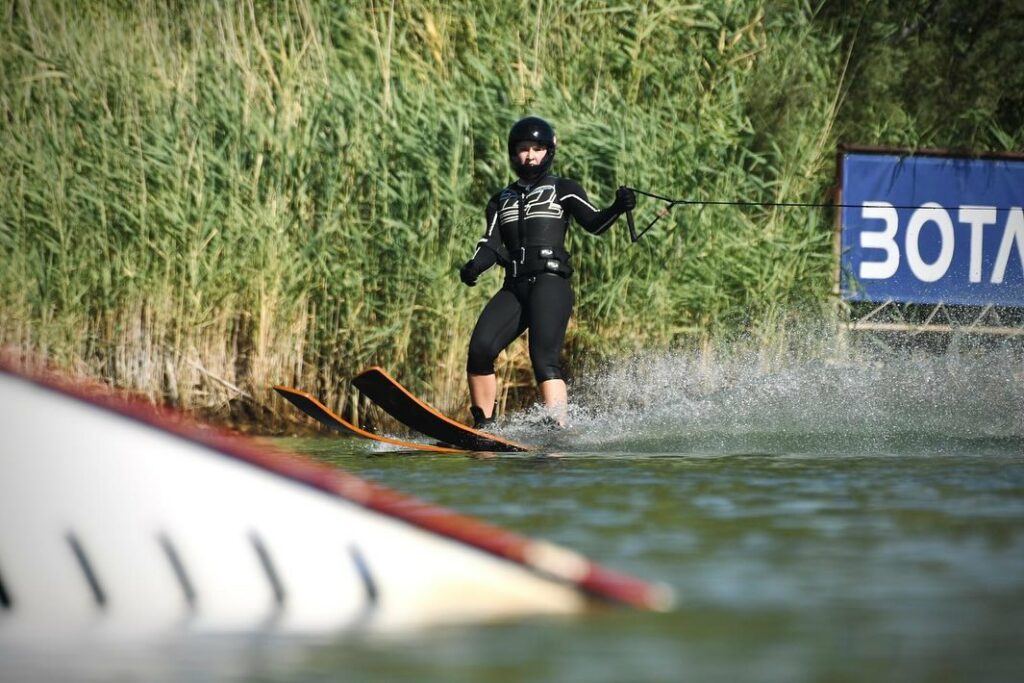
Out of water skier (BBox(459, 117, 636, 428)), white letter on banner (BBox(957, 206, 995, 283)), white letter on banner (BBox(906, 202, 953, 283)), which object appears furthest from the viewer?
white letter on banner (BBox(957, 206, 995, 283))

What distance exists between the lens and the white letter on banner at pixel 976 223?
530 inches

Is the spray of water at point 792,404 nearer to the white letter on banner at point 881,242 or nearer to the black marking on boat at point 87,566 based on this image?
the white letter on banner at point 881,242

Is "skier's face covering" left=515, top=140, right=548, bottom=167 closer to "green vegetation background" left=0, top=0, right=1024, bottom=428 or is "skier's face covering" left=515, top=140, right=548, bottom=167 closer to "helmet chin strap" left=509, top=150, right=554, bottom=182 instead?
"helmet chin strap" left=509, top=150, right=554, bottom=182

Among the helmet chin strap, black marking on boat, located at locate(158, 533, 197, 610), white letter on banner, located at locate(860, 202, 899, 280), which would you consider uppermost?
the helmet chin strap

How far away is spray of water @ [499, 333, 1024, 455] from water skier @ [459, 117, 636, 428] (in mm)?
343

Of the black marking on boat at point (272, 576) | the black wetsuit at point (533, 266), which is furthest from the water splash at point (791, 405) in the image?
the black marking on boat at point (272, 576)

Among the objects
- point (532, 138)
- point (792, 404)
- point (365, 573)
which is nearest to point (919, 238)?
point (792, 404)

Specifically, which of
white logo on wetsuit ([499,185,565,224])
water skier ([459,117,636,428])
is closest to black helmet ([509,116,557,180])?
water skier ([459,117,636,428])

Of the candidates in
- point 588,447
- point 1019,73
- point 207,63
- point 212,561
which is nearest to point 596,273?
point 588,447

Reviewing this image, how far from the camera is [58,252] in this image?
36.8 feet

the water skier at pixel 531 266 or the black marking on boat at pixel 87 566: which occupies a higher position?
the water skier at pixel 531 266

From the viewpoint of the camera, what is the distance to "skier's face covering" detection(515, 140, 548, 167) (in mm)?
10172

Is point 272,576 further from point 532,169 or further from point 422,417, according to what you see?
point 532,169

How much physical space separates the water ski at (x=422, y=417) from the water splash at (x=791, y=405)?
0.48 metres
